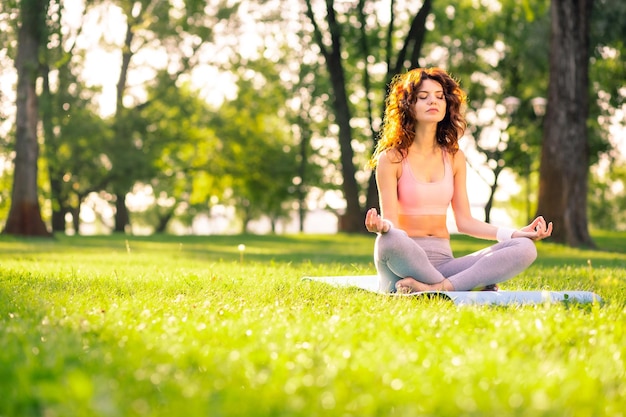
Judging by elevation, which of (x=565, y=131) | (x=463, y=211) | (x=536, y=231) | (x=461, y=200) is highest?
(x=565, y=131)

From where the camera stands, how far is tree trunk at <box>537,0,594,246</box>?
18.2 metres

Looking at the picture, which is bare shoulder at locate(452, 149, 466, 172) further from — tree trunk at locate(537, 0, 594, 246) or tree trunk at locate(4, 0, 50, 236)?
tree trunk at locate(4, 0, 50, 236)

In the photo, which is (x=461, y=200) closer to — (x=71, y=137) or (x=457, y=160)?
(x=457, y=160)

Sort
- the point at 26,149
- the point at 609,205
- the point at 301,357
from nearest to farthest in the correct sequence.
A: 1. the point at 301,357
2. the point at 26,149
3. the point at 609,205

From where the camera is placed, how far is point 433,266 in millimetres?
6961

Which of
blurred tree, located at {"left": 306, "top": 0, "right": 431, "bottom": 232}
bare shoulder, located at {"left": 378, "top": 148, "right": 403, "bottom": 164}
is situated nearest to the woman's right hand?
bare shoulder, located at {"left": 378, "top": 148, "right": 403, "bottom": 164}

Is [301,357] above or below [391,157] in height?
below

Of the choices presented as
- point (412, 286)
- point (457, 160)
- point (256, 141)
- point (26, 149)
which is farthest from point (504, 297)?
point (256, 141)

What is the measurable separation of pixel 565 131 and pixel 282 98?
24.7 metres

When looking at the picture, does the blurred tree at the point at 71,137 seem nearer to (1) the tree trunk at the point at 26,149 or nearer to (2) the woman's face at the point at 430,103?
(1) the tree trunk at the point at 26,149

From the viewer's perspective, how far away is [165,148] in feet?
129

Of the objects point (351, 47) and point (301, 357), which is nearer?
point (301, 357)

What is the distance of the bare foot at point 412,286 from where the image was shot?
261 inches

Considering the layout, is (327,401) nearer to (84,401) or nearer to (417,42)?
(84,401)
